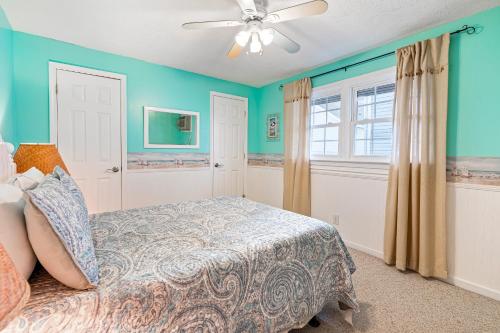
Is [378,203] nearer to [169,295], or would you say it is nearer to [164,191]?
[169,295]

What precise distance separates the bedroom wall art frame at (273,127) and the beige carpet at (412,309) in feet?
7.86

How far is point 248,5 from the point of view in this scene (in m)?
1.69

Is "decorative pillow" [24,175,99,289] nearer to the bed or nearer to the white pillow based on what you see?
the bed

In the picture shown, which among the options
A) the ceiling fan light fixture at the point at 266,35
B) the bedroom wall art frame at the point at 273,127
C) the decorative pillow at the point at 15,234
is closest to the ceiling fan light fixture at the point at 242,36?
the ceiling fan light fixture at the point at 266,35

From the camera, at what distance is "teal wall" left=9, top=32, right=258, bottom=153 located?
8.16ft

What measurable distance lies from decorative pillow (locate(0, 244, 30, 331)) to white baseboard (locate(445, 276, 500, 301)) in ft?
9.65

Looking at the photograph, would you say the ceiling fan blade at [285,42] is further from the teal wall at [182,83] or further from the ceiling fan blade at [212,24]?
the teal wall at [182,83]

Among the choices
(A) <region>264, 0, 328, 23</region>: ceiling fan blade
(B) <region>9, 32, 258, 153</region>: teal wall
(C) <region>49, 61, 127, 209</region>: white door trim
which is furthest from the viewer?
(C) <region>49, 61, 127, 209</region>: white door trim

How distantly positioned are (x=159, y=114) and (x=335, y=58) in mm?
2461

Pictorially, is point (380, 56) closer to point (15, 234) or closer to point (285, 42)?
point (285, 42)

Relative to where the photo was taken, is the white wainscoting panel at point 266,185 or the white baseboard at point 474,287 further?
the white wainscoting panel at point 266,185

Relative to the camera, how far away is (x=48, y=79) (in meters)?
2.60

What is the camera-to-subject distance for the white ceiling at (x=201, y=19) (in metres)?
1.96

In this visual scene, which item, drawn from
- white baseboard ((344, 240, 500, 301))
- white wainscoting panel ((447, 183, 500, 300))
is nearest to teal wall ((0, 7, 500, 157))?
white wainscoting panel ((447, 183, 500, 300))
